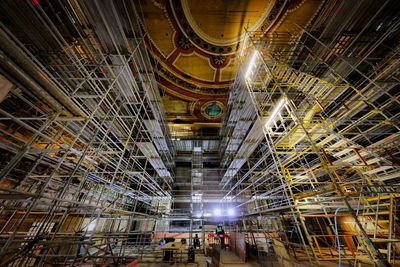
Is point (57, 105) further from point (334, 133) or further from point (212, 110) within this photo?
point (212, 110)

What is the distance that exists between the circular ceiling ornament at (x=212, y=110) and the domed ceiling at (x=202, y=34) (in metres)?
0.41

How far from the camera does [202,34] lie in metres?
6.59

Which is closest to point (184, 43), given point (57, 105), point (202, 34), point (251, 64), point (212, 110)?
point (202, 34)

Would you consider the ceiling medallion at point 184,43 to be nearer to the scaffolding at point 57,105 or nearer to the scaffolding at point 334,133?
the scaffolding at point 334,133

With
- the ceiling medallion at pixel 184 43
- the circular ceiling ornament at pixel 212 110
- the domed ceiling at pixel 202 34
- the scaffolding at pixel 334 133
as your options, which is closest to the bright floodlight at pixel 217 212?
the scaffolding at pixel 334 133

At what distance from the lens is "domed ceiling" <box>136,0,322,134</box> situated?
5.68 m

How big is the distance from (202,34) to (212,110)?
4631mm

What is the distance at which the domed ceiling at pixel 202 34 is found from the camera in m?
5.68

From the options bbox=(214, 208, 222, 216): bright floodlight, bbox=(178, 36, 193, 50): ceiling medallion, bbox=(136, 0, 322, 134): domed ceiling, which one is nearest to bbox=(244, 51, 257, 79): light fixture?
bbox=(136, 0, 322, 134): domed ceiling

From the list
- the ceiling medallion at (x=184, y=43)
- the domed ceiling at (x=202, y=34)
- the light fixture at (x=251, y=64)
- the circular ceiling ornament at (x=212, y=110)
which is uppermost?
the ceiling medallion at (x=184, y=43)

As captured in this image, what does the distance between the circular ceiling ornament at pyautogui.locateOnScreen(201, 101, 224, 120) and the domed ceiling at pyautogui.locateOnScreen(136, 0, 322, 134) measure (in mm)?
414

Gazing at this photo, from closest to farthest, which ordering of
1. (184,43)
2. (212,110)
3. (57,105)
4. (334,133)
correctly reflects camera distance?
(57,105), (334,133), (184,43), (212,110)

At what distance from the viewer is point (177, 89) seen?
862cm

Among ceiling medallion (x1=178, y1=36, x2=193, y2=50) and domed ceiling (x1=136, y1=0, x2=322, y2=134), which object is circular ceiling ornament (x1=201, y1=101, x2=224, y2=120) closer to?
domed ceiling (x1=136, y1=0, x2=322, y2=134)
